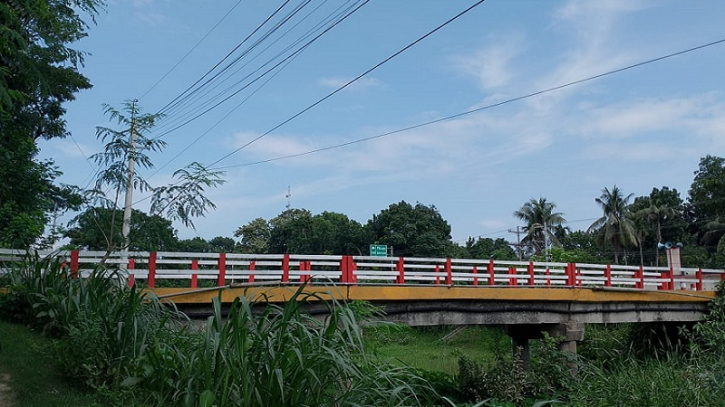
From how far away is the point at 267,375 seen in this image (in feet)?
15.6

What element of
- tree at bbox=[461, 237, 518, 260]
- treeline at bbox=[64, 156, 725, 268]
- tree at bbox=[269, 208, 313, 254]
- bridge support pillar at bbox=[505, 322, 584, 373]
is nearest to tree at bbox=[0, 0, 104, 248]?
bridge support pillar at bbox=[505, 322, 584, 373]

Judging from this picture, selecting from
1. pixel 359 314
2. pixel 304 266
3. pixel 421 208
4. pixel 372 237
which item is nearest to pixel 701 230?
pixel 421 208

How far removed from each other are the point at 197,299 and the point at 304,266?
109 inches


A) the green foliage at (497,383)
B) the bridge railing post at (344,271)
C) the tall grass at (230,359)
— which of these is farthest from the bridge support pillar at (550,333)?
the tall grass at (230,359)

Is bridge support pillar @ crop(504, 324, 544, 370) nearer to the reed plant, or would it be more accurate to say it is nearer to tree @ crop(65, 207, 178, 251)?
tree @ crop(65, 207, 178, 251)

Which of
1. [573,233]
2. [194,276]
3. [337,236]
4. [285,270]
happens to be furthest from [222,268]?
[573,233]

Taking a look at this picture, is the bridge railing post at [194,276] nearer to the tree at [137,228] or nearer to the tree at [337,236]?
the tree at [137,228]

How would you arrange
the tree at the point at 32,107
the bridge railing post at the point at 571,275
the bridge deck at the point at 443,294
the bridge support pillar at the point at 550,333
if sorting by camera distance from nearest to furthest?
1. the tree at the point at 32,107
2. the bridge deck at the point at 443,294
3. the bridge support pillar at the point at 550,333
4. the bridge railing post at the point at 571,275

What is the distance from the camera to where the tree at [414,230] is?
47.8 m

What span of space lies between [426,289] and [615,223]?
149 ft

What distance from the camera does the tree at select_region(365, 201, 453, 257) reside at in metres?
47.8

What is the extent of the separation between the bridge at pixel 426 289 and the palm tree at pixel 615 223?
3278cm

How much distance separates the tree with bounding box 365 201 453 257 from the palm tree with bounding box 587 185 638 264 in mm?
15907

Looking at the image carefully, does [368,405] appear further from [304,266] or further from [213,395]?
[304,266]
